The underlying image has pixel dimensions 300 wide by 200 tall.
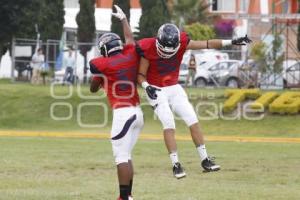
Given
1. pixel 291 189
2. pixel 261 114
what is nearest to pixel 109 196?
pixel 291 189

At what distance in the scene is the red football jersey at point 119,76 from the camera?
34.8 feet

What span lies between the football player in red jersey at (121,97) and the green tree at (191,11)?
2324 inches

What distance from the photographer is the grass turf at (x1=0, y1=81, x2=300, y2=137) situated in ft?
88.4

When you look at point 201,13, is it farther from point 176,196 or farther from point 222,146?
point 176,196

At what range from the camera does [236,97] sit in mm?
28422

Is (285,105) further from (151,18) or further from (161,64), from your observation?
(151,18)

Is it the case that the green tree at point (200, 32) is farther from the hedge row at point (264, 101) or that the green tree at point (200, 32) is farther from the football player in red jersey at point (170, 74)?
the football player in red jersey at point (170, 74)

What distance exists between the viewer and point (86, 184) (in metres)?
12.5

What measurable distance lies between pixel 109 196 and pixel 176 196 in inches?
32.4

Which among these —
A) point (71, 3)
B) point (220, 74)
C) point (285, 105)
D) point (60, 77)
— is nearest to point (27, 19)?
point (60, 77)

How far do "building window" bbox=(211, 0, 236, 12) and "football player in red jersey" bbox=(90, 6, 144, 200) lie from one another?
200 feet

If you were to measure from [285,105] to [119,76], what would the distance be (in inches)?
690

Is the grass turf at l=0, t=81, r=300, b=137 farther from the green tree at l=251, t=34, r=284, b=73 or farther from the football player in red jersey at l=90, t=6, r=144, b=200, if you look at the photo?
the football player in red jersey at l=90, t=6, r=144, b=200

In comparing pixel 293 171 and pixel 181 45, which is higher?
pixel 181 45
